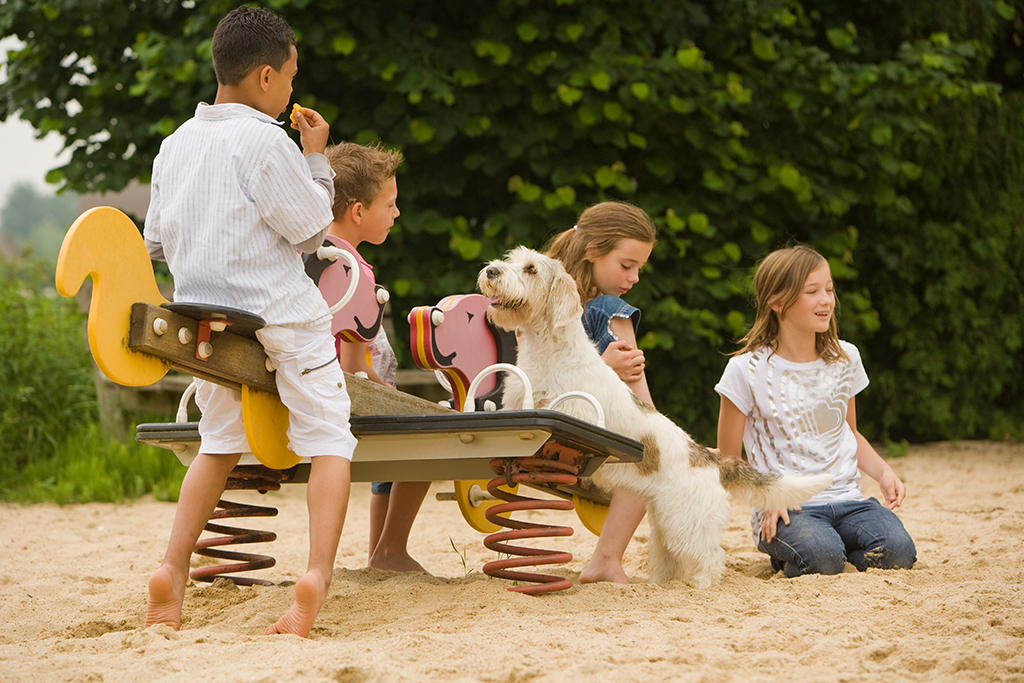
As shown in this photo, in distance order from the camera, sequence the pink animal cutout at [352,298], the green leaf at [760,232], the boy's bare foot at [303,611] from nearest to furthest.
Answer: the boy's bare foot at [303,611] → the pink animal cutout at [352,298] → the green leaf at [760,232]

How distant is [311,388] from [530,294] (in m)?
0.83

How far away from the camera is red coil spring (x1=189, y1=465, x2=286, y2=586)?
3.33 m

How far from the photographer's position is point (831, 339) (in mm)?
4031

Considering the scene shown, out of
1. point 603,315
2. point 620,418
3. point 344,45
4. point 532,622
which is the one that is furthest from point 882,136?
point 532,622

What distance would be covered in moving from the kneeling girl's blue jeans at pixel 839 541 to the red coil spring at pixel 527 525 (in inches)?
40.2

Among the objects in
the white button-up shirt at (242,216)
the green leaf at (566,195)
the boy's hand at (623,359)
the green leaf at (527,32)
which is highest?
the green leaf at (527,32)

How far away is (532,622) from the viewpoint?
8.80 feet

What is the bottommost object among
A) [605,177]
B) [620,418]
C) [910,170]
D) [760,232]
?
[620,418]

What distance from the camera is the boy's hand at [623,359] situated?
11.8 feet

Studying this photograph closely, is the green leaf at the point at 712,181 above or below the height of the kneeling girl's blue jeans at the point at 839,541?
above

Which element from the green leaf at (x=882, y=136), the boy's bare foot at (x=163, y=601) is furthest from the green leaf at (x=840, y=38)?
the boy's bare foot at (x=163, y=601)

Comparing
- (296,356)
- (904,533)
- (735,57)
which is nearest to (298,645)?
(296,356)

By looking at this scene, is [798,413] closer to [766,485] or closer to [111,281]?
[766,485]

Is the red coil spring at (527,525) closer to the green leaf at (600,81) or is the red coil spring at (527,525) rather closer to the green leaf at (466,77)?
the green leaf at (600,81)
